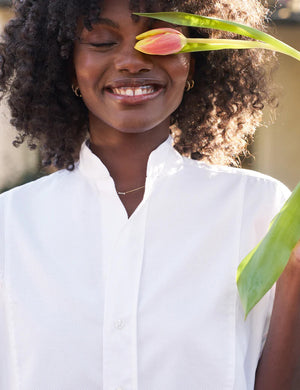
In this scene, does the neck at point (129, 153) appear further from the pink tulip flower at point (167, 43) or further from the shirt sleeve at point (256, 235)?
the pink tulip flower at point (167, 43)

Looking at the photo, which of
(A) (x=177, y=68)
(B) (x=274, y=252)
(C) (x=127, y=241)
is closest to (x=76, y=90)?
(A) (x=177, y=68)

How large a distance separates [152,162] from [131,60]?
28 centimetres

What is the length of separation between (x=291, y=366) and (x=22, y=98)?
0.98m

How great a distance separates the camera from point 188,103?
2.11 meters

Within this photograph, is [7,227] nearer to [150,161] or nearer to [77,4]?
[150,161]

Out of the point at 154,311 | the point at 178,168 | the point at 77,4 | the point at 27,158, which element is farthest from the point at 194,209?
the point at 27,158

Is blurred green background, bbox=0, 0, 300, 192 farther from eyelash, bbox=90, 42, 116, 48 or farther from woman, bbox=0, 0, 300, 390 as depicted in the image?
eyelash, bbox=90, 42, 116, 48

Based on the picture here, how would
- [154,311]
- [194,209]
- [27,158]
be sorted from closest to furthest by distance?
[154,311] → [194,209] → [27,158]

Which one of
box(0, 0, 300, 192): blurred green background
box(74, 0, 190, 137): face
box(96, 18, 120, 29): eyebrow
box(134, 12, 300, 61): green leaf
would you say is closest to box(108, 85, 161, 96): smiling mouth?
box(74, 0, 190, 137): face

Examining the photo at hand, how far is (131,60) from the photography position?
1.74 m

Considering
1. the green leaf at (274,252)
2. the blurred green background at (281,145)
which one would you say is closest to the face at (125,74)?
the green leaf at (274,252)

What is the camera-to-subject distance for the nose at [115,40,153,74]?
5.71 ft

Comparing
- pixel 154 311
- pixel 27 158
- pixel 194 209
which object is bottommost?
pixel 27 158

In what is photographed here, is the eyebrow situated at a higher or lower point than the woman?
higher
